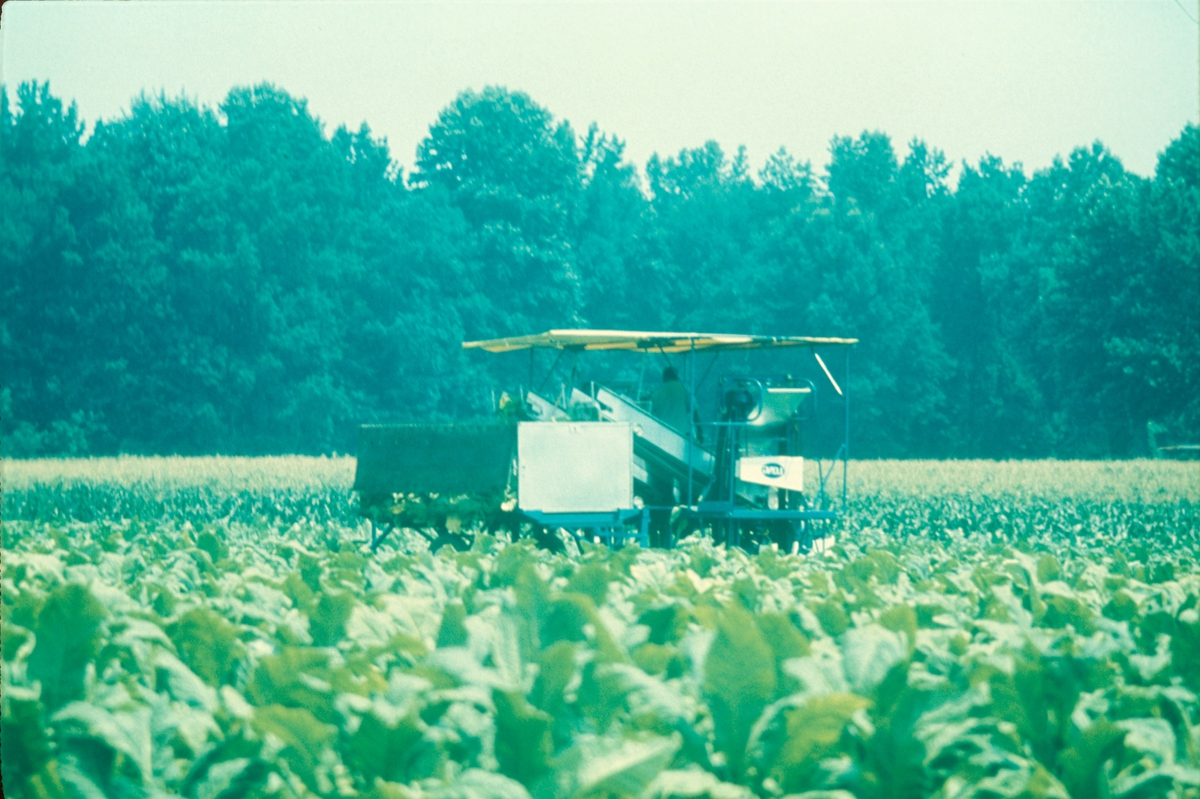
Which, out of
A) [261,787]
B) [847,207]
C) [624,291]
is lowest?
[261,787]

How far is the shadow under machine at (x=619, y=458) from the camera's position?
1097cm

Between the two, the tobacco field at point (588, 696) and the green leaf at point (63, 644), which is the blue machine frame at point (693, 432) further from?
the green leaf at point (63, 644)

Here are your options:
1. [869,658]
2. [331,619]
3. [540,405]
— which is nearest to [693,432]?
[540,405]

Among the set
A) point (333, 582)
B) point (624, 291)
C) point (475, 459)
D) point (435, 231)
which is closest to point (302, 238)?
point (435, 231)

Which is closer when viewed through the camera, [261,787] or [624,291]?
[261,787]

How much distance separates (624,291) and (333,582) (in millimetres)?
44256

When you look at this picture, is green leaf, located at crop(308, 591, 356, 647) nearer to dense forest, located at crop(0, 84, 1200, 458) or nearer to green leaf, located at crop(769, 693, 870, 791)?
green leaf, located at crop(769, 693, 870, 791)

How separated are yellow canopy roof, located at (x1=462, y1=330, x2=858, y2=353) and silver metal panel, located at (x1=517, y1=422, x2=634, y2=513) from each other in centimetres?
121

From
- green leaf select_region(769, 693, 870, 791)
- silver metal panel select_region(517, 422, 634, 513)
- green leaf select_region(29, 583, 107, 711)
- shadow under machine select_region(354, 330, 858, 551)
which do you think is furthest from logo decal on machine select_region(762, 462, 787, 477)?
green leaf select_region(29, 583, 107, 711)

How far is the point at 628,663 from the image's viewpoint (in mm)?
2604

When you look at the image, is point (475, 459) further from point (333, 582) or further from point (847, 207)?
point (847, 207)

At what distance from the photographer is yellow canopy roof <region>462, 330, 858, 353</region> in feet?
40.4

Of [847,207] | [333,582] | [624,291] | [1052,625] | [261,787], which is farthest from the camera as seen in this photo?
[847,207]

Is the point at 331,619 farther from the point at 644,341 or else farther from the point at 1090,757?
the point at 644,341
